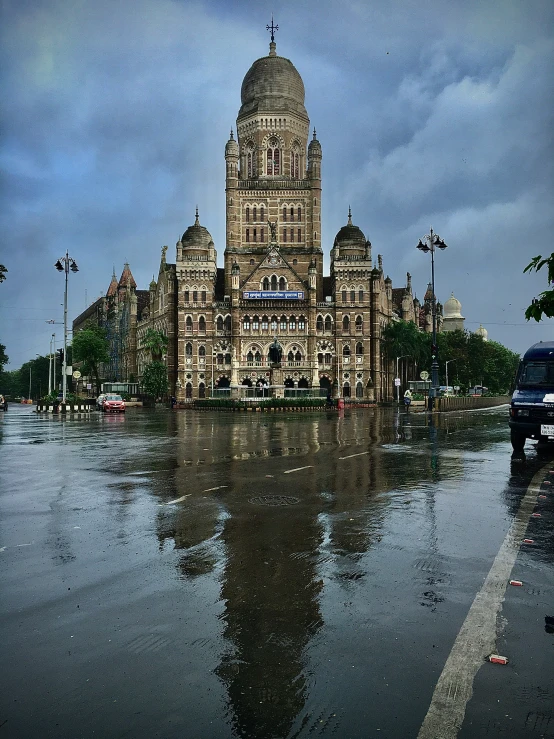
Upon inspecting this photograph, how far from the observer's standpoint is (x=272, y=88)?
83.2 m

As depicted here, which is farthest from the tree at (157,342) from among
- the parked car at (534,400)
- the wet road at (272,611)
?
the wet road at (272,611)

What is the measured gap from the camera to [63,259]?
49.2 metres

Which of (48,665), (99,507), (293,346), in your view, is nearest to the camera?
(48,665)

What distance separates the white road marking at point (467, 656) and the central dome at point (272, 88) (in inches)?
3321

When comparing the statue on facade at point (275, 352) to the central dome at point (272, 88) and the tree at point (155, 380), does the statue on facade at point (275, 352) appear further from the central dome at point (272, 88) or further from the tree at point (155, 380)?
the central dome at point (272, 88)

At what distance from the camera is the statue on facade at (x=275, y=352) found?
234ft

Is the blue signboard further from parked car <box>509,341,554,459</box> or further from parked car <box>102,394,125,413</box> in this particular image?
parked car <box>509,341,554,459</box>

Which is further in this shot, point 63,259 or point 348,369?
point 348,369

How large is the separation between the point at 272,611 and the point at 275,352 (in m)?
66.5

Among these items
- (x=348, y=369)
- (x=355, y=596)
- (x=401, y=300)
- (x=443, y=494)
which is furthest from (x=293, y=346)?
(x=355, y=596)

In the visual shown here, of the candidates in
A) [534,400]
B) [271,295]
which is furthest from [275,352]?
[534,400]

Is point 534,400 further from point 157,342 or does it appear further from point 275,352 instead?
point 157,342

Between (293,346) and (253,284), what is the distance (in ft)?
30.0

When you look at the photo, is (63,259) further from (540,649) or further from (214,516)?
(540,649)
